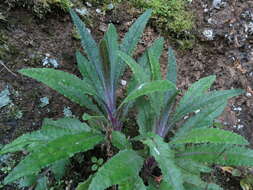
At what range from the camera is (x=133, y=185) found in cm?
143

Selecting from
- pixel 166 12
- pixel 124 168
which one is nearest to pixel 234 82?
pixel 166 12

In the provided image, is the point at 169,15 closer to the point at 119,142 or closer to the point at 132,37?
the point at 132,37

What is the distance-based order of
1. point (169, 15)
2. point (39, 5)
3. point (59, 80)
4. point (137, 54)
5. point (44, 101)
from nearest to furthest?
point (59, 80) < point (44, 101) < point (39, 5) < point (137, 54) < point (169, 15)

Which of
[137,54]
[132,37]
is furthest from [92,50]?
[137,54]

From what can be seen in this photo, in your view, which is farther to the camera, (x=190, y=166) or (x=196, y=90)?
(x=196, y=90)

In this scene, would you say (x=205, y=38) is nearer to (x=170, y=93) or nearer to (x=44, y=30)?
(x=170, y=93)

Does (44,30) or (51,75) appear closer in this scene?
(51,75)

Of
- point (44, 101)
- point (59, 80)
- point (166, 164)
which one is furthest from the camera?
point (44, 101)

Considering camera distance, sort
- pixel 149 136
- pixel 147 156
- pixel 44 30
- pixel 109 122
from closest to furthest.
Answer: pixel 149 136
pixel 147 156
pixel 109 122
pixel 44 30

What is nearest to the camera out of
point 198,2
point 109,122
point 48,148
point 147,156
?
point 48,148

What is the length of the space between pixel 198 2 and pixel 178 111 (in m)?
1.37

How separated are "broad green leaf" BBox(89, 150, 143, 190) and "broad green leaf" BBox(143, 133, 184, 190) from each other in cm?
14

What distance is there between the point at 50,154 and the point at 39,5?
1209 mm

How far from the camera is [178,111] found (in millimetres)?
1706
